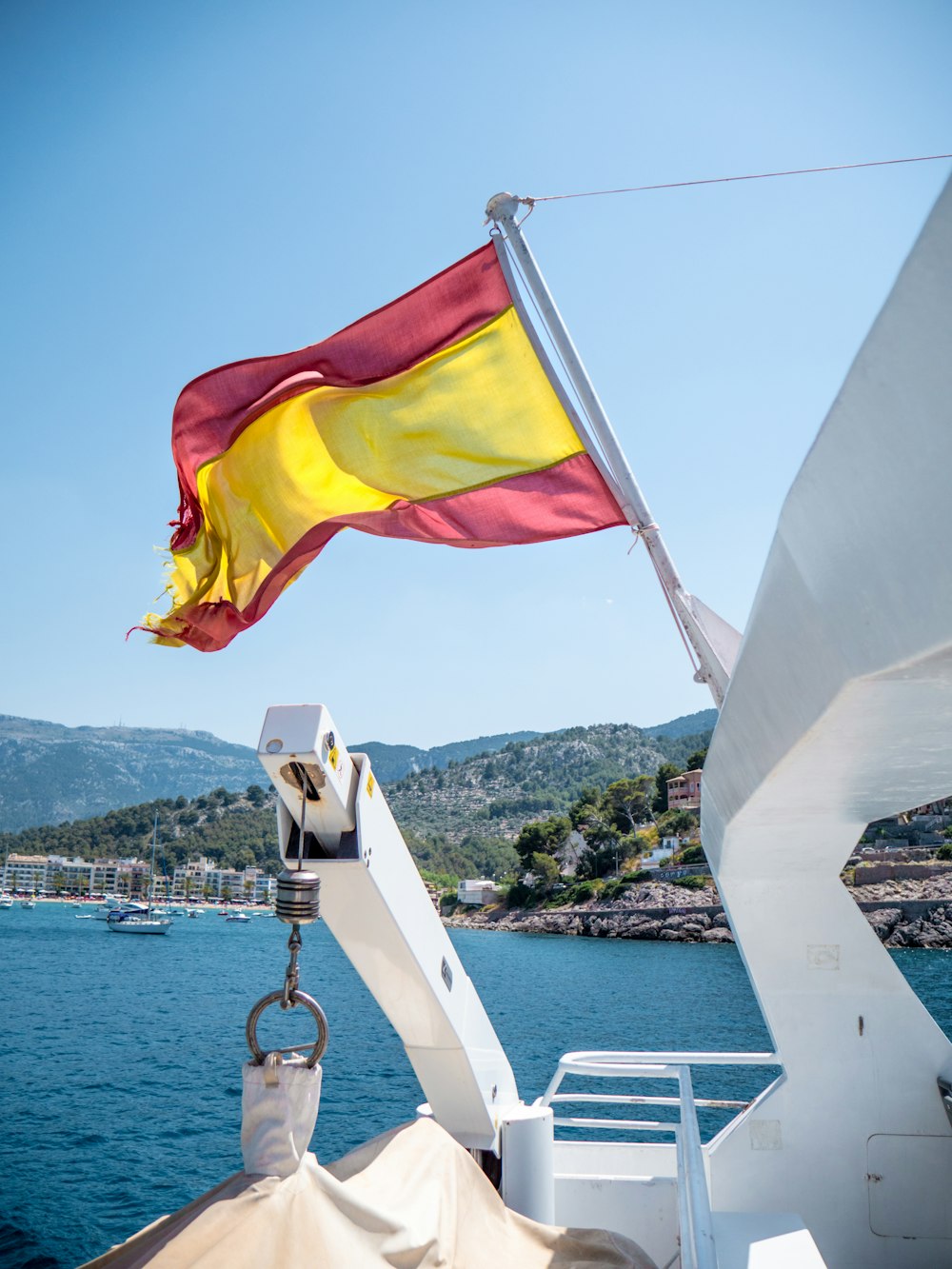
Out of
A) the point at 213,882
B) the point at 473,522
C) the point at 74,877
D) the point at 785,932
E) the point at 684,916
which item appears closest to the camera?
the point at 473,522

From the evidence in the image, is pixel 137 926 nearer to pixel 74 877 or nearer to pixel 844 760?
pixel 74 877

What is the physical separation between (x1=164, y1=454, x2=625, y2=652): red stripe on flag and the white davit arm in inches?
68.4

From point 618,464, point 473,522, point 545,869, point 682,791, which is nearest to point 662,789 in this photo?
point 682,791

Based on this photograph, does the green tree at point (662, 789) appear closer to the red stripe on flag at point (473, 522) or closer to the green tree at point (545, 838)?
the green tree at point (545, 838)

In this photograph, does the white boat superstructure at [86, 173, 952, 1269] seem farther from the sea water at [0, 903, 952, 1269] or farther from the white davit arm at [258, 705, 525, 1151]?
the sea water at [0, 903, 952, 1269]

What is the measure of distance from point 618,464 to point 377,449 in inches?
53.9

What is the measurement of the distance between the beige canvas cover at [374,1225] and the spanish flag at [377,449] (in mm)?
2717

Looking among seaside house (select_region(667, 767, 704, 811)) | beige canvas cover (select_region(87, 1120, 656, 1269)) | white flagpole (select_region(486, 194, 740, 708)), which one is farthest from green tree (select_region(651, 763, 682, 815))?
beige canvas cover (select_region(87, 1120, 656, 1269))

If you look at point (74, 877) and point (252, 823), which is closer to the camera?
point (74, 877)

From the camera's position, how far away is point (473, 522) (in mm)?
4875

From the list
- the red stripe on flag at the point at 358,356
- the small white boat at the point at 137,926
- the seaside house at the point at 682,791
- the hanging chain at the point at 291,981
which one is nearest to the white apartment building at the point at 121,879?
the small white boat at the point at 137,926

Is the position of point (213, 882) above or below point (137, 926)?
above

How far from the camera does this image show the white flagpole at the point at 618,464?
13.3 feet

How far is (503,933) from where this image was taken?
9400cm
